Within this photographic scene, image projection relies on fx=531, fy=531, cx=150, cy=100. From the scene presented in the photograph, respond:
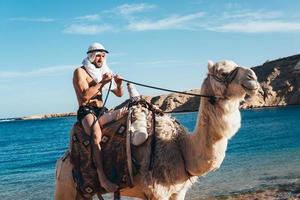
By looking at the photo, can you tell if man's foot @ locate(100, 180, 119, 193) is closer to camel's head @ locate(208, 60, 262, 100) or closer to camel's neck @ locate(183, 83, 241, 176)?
camel's neck @ locate(183, 83, 241, 176)

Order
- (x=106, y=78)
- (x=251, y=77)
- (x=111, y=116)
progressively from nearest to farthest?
1. (x=251, y=77)
2. (x=106, y=78)
3. (x=111, y=116)

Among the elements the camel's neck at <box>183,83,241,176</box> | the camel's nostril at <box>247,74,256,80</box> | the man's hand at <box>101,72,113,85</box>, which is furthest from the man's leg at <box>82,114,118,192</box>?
the camel's nostril at <box>247,74,256,80</box>

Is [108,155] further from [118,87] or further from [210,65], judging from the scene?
[210,65]

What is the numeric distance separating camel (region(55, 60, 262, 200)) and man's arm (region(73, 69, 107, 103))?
0.81 meters

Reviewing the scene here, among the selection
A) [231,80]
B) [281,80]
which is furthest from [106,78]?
[281,80]

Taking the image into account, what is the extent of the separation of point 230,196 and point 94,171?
9.01 meters

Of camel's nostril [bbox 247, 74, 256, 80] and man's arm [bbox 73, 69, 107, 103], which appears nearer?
camel's nostril [bbox 247, 74, 256, 80]

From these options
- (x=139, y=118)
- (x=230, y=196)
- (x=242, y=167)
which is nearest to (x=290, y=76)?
(x=242, y=167)

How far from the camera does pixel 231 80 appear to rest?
204 inches

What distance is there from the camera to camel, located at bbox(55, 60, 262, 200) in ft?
17.2

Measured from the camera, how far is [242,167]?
22938mm

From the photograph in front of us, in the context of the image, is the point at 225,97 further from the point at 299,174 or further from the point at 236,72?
the point at 299,174

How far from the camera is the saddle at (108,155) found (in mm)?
6008

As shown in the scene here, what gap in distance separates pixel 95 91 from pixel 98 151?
69cm
